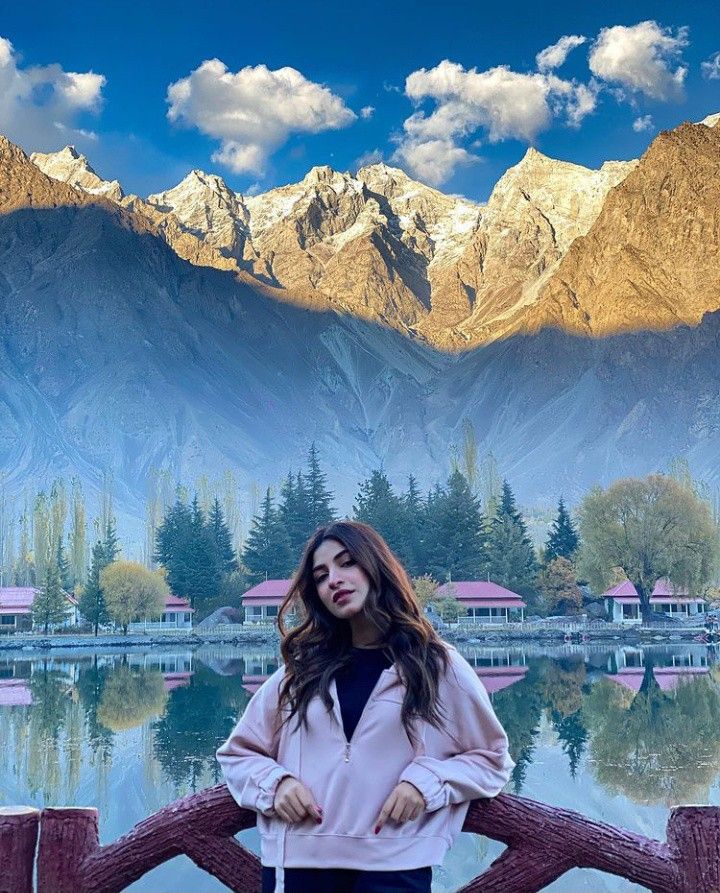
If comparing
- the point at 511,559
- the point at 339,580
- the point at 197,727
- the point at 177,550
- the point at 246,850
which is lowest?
the point at 197,727

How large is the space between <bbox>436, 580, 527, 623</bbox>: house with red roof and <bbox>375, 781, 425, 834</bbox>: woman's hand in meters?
46.2

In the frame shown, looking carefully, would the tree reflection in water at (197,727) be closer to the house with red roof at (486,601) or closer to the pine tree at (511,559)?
the house with red roof at (486,601)

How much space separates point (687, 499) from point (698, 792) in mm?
29683

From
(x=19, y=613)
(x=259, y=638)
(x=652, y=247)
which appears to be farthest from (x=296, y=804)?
(x=652, y=247)

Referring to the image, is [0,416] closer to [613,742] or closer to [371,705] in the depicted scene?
[613,742]

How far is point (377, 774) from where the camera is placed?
287cm

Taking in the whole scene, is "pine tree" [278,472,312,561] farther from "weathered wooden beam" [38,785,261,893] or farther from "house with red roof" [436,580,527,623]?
"weathered wooden beam" [38,785,261,893]

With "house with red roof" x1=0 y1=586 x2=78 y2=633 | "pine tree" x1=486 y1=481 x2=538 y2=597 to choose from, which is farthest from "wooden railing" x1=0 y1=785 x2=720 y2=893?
"house with red roof" x1=0 y1=586 x2=78 y2=633

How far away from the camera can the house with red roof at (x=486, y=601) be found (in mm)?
49312

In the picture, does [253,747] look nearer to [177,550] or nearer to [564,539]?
[564,539]

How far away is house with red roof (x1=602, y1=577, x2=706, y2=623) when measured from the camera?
49125 millimetres

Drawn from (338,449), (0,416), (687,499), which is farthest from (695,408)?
(687,499)

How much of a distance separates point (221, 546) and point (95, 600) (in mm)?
9310

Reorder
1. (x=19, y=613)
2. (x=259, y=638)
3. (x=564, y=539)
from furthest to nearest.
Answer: (x=564, y=539)
(x=19, y=613)
(x=259, y=638)
